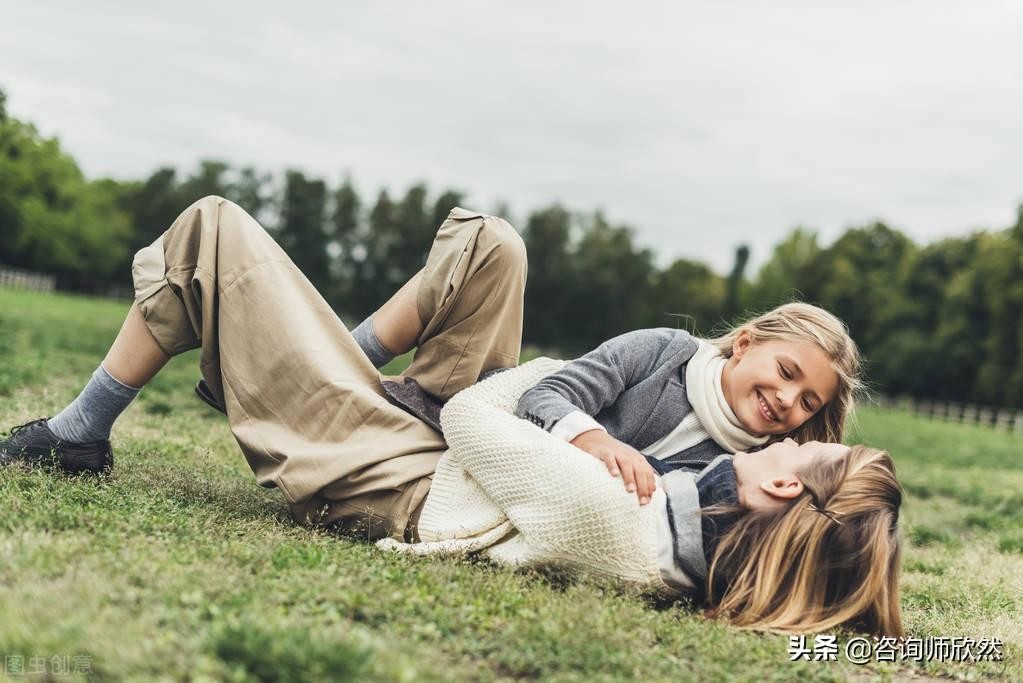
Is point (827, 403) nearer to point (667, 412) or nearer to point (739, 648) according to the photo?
point (667, 412)

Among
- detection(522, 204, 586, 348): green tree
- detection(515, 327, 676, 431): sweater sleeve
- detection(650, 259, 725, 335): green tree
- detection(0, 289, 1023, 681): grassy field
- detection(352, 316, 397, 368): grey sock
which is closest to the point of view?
detection(0, 289, 1023, 681): grassy field

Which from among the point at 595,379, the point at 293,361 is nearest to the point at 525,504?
the point at 595,379

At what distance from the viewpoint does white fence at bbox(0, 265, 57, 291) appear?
58.4m

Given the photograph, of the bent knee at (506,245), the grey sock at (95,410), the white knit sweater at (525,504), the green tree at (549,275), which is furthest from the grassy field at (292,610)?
the green tree at (549,275)

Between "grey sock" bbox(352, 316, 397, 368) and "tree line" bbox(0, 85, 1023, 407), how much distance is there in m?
56.2

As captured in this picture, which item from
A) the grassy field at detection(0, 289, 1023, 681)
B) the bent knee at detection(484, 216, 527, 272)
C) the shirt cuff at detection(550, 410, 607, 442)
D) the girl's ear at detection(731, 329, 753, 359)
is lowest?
the grassy field at detection(0, 289, 1023, 681)

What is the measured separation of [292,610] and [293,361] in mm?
1362

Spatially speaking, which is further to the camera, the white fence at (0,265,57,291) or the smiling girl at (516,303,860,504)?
the white fence at (0,265,57,291)

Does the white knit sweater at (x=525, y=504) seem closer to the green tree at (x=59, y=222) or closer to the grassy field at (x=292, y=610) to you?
the grassy field at (x=292, y=610)

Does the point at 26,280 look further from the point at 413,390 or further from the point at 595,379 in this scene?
the point at 595,379

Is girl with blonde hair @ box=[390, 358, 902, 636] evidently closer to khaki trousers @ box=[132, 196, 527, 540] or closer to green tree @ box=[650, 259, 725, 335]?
khaki trousers @ box=[132, 196, 527, 540]

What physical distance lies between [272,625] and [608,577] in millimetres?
1562

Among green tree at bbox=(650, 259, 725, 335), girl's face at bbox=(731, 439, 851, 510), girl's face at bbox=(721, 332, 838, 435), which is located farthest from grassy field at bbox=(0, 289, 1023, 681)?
green tree at bbox=(650, 259, 725, 335)

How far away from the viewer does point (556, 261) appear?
229 ft
